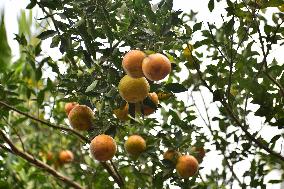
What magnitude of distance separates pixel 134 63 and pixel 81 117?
1.53ft

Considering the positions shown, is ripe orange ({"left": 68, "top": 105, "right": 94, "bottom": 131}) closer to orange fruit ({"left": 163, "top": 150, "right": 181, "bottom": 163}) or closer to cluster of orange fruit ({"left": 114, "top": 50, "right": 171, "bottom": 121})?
cluster of orange fruit ({"left": 114, "top": 50, "right": 171, "bottom": 121})

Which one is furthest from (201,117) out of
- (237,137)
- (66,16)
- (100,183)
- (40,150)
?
(40,150)

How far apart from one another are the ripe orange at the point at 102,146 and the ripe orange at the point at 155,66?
0.40 meters

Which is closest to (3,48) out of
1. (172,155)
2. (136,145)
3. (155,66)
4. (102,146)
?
(155,66)

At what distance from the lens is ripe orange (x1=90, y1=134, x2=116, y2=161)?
1.78 metres

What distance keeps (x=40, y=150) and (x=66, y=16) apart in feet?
7.60

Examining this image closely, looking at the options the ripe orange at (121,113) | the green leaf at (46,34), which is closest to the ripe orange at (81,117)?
the ripe orange at (121,113)

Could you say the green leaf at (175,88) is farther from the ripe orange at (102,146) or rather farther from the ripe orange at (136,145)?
the ripe orange at (136,145)

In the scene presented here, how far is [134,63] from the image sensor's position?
5.17ft

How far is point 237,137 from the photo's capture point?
2.70 metres

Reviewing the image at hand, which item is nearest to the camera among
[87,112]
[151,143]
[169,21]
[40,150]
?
[169,21]

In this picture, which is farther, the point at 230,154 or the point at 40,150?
the point at 40,150

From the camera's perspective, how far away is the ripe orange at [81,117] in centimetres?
190

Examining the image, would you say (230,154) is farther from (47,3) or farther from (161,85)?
(47,3)
